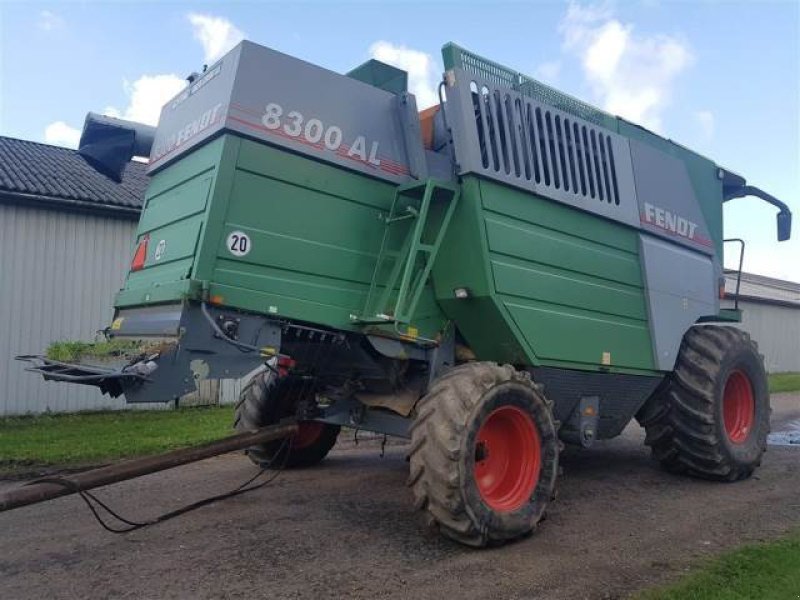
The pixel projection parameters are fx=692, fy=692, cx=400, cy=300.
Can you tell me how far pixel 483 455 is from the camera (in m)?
4.84

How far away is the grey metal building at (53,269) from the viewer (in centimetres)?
1212

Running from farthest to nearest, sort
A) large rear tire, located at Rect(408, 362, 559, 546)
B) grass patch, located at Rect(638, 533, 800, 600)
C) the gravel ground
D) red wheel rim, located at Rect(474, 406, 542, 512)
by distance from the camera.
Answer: red wheel rim, located at Rect(474, 406, 542, 512), large rear tire, located at Rect(408, 362, 559, 546), the gravel ground, grass patch, located at Rect(638, 533, 800, 600)

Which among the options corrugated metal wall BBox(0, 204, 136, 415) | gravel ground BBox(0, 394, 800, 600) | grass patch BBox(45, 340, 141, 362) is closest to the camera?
gravel ground BBox(0, 394, 800, 600)

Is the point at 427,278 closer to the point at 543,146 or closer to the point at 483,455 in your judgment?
the point at 483,455

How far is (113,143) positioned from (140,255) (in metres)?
1.08

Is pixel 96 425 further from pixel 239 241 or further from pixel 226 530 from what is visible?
pixel 239 241

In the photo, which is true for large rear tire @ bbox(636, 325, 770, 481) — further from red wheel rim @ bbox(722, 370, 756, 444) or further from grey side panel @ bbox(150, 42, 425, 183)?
grey side panel @ bbox(150, 42, 425, 183)

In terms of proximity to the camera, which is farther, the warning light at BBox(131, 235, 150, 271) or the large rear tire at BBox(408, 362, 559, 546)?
the warning light at BBox(131, 235, 150, 271)

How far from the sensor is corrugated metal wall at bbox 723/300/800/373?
29219 mm

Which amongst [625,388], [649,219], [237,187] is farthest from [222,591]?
[649,219]

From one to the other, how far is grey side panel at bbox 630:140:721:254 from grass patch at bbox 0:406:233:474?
6.24 m

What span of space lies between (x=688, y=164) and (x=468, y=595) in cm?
589

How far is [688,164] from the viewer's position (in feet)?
25.8

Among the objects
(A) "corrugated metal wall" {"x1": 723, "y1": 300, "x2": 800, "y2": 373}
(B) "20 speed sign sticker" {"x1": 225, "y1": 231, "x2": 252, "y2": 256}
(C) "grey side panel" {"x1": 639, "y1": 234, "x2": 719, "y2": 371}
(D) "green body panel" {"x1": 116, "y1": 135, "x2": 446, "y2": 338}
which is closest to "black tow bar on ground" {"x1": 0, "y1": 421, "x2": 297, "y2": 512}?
(D) "green body panel" {"x1": 116, "y1": 135, "x2": 446, "y2": 338}
